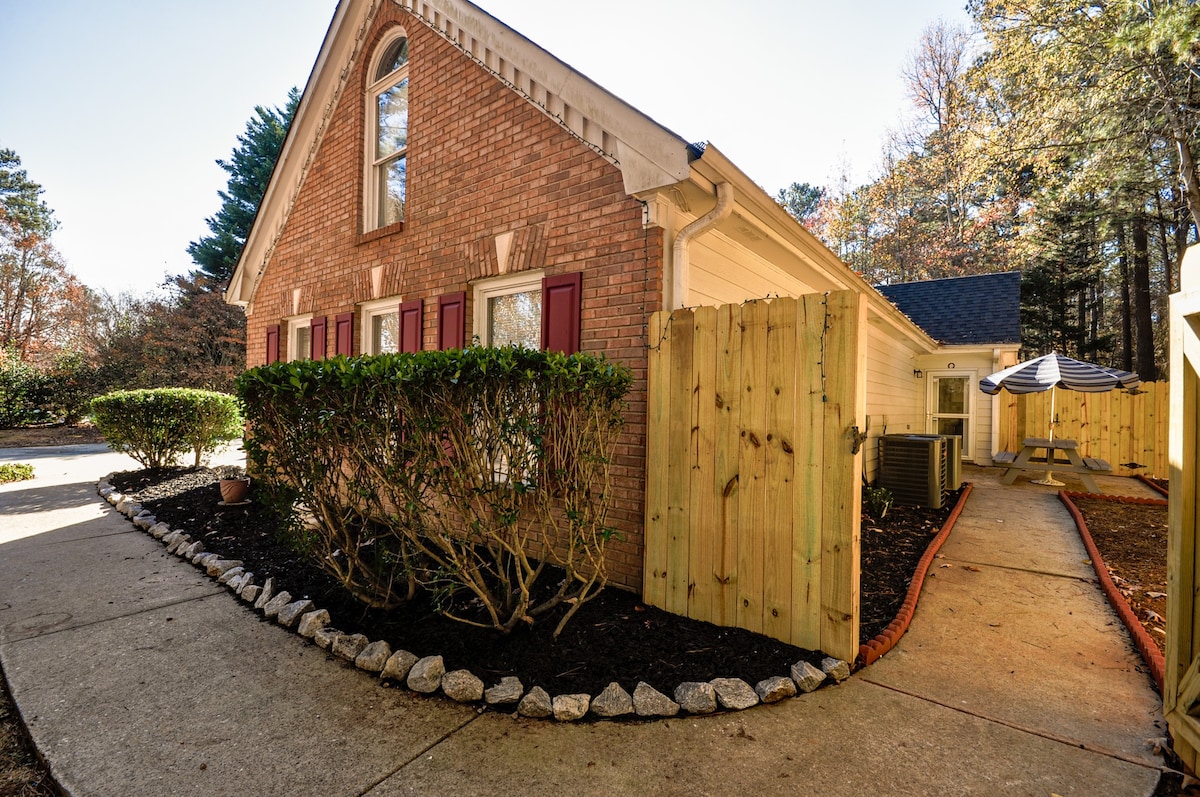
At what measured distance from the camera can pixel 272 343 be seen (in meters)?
7.63

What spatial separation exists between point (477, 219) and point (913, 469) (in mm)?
6439

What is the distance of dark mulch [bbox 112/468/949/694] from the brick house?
1.91 ft

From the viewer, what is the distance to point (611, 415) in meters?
3.07

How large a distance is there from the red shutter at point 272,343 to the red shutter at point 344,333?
1.90 metres

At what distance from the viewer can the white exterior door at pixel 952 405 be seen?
37.7ft

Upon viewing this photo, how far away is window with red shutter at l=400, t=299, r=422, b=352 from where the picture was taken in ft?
17.0

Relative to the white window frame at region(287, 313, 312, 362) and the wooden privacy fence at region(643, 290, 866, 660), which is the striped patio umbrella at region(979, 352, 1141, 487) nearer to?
the wooden privacy fence at region(643, 290, 866, 660)

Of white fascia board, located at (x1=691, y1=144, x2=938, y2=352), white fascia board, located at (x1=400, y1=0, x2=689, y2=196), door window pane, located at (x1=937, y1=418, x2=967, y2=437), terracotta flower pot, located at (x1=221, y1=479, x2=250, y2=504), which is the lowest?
terracotta flower pot, located at (x1=221, y1=479, x2=250, y2=504)

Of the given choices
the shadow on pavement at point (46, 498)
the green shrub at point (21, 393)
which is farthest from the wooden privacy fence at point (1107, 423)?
the green shrub at point (21, 393)

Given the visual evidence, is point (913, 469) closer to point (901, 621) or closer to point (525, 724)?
point (901, 621)

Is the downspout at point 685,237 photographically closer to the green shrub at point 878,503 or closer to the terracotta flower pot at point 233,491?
the green shrub at point 878,503

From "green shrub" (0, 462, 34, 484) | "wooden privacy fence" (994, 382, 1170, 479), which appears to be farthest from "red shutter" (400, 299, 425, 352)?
"wooden privacy fence" (994, 382, 1170, 479)

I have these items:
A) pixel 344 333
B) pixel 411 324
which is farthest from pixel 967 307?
pixel 344 333

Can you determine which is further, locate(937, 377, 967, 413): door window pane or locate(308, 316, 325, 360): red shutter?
locate(937, 377, 967, 413): door window pane
